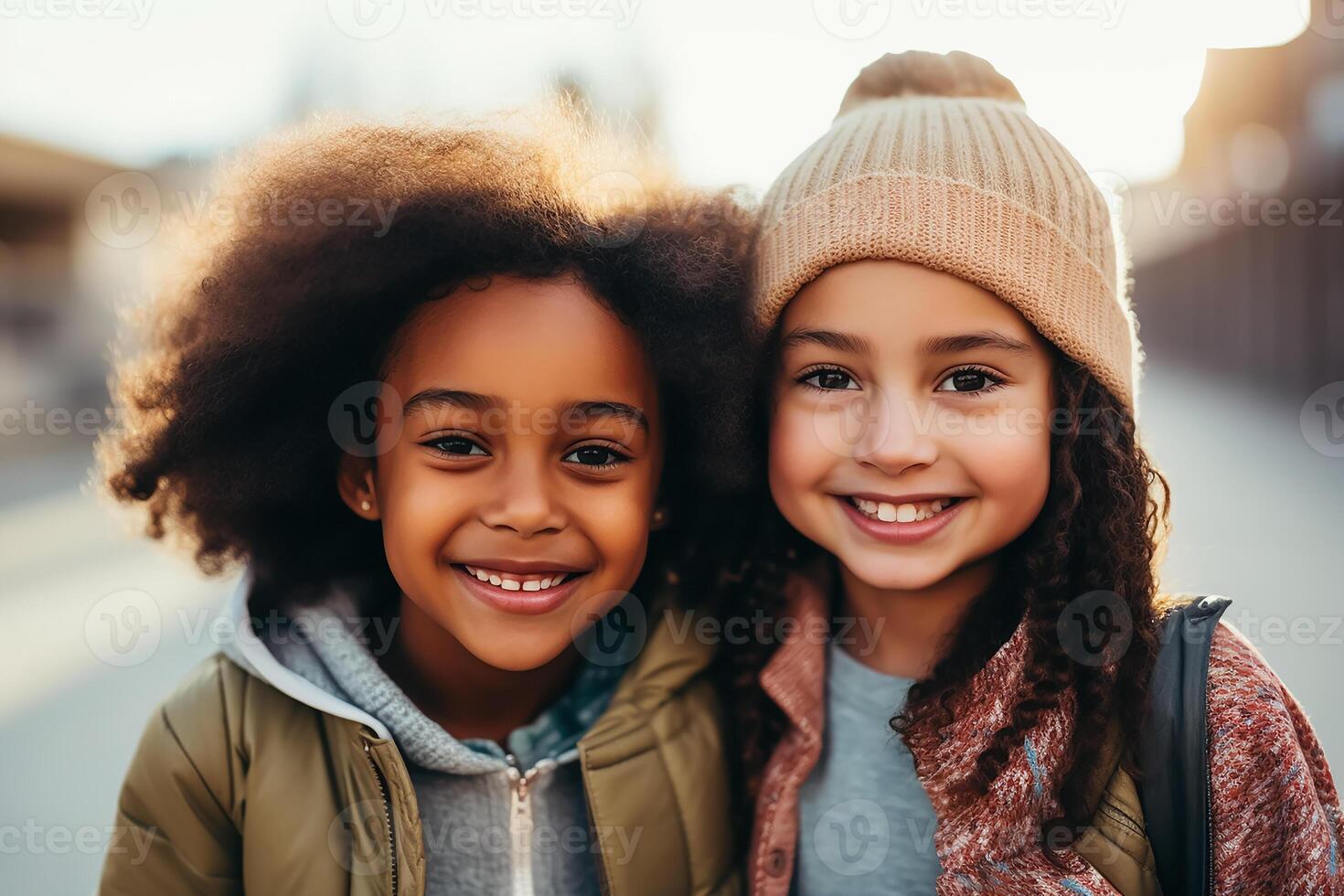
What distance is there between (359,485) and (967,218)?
1.23 meters

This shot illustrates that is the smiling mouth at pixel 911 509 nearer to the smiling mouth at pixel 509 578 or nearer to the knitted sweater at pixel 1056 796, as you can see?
the knitted sweater at pixel 1056 796

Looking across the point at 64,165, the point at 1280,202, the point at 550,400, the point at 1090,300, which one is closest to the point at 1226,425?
the point at 1280,202

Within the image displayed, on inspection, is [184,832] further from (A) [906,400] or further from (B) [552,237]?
(A) [906,400]

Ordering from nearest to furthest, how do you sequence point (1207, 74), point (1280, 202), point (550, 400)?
point (550, 400), point (1280, 202), point (1207, 74)

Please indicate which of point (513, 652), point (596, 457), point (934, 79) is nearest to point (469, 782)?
point (513, 652)

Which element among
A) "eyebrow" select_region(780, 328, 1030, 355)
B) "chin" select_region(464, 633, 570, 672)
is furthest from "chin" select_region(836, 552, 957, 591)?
"chin" select_region(464, 633, 570, 672)

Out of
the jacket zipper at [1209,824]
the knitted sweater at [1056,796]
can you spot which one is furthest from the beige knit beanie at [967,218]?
the jacket zipper at [1209,824]

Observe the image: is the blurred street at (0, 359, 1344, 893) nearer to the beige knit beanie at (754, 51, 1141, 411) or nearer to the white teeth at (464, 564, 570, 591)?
the beige knit beanie at (754, 51, 1141, 411)

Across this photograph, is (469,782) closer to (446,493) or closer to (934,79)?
(446,493)

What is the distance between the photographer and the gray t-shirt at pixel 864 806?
1884 millimetres

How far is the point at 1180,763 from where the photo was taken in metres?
1.60

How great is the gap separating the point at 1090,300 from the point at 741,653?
3.12ft

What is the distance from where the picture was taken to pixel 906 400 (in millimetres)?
1762

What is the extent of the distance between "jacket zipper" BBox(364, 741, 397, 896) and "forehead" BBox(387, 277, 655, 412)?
630 mm
